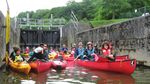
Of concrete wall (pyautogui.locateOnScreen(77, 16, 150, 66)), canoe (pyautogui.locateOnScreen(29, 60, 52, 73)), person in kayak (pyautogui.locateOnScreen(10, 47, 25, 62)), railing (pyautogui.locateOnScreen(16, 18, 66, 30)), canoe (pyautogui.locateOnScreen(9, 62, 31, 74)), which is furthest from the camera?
railing (pyautogui.locateOnScreen(16, 18, 66, 30))

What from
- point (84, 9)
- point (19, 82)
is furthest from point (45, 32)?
point (84, 9)

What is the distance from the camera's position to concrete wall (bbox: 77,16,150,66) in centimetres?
1678

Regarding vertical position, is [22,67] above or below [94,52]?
below

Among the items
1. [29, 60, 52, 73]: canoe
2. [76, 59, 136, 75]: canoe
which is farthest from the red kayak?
[29, 60, 52, 73]: canoe

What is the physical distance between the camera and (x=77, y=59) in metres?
19.1

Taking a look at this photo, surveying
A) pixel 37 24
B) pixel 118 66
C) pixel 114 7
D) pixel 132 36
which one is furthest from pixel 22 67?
pixel 37 24

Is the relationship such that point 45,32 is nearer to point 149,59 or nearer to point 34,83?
point 149,59

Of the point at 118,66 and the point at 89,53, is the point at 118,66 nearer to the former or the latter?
the point at 118,66

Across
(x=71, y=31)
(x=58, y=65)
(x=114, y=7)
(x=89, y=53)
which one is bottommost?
(x=58, y=65)

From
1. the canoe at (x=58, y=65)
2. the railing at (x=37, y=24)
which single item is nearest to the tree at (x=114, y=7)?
the railing at (x=37, y=24)

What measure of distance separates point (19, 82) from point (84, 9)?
63.8m

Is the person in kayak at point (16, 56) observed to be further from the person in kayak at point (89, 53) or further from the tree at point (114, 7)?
the tree at point (114, 7)

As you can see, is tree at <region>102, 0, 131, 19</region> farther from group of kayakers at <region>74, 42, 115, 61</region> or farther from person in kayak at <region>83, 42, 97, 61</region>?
person in kayak at <region>83, 42, 97, 61</region>

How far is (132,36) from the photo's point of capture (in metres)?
18.7
